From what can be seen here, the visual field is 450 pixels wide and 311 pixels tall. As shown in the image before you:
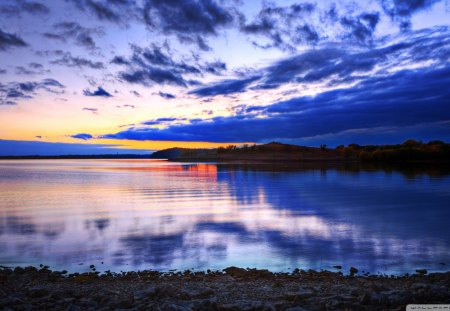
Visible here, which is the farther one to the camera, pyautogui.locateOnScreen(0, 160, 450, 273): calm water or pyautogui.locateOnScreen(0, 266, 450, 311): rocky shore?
pyautogui.locateOnScreen(0, 160, 450, 273): calm water

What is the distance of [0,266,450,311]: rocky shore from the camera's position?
7.35 meters

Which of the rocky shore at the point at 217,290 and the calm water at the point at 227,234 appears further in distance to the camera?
the calm water at the point at 227,234

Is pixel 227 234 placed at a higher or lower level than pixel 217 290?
lower

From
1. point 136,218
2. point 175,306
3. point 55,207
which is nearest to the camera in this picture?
point 175,306

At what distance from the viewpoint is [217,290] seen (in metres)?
8.55

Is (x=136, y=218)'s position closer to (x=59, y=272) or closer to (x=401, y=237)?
(x=59, y=272)

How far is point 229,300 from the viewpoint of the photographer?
→ 25.7 feet

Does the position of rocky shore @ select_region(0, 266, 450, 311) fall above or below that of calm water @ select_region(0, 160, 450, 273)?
above

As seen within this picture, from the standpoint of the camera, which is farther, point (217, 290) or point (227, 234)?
point (227, 234)

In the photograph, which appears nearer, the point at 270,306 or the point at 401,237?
the point at 270,306

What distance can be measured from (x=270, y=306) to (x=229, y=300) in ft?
3.38

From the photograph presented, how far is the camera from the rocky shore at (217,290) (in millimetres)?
7352

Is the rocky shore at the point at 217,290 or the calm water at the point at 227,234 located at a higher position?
the rocky shore at the point at 217,290

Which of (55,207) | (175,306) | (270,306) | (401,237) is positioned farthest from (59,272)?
(55,207)
